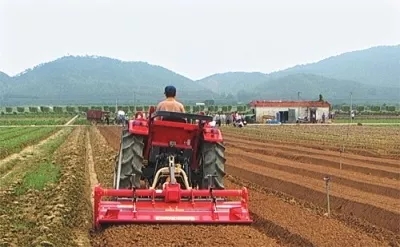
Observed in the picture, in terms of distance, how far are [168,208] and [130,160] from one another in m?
1.31

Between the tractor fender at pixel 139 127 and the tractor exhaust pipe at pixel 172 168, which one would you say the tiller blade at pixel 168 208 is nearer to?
the tractor exhaust pipe at pixel 172 168

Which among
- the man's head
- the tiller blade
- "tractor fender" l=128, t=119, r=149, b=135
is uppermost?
the man's head

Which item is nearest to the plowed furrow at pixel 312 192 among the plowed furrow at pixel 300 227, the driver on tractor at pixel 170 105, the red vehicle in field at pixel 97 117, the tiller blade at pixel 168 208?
the plowed furrow at pixel 300 227

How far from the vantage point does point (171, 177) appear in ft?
31.2

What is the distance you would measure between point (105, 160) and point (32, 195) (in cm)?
795

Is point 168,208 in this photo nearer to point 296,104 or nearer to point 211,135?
point 211,135

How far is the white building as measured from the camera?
235 feet

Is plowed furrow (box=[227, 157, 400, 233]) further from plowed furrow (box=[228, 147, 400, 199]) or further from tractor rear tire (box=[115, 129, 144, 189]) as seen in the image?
tractor rear tire (box=[115, 129, 144, 189])

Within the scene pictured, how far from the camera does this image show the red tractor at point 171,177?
349 inches

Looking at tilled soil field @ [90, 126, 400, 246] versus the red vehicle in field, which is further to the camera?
the red vehicle in field

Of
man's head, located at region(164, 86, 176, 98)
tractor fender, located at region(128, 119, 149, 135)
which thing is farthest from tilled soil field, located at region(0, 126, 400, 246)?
man's head, located at region(164, 86, 176, 98)

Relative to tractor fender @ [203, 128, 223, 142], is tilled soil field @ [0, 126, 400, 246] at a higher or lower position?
lower

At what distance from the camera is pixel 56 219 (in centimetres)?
1014

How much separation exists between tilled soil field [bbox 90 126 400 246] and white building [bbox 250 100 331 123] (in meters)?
51.9
